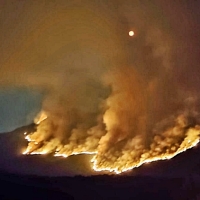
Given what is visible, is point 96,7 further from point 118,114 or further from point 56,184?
point 56,184

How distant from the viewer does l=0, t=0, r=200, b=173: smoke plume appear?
0.97 metres

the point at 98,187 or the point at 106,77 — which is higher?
the point at 106,77

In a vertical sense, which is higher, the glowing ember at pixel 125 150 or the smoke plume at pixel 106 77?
the smoke plume at pixel 106 77

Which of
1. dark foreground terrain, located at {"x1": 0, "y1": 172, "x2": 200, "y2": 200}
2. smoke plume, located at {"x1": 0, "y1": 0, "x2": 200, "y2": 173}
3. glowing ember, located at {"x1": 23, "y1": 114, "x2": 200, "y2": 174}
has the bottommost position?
→ dark foreground terrain, located at {"x1": 0, "y1": 172, "x2": 200, "y2": 200}

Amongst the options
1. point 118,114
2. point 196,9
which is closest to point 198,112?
point 118,114

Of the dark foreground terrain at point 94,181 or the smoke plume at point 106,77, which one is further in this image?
the smoke plume at point 106,77

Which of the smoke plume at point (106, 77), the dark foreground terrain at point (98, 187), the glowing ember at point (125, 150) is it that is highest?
the smoke plume at point (106, 77)

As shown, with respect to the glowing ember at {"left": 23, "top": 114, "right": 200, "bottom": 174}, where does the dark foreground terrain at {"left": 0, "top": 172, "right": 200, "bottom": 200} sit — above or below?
below

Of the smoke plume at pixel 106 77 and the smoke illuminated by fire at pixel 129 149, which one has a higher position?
the smoke plume at pixel 106 77

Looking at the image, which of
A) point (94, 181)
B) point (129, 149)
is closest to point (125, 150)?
point (129, 149)

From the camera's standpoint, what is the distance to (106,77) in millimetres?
1059

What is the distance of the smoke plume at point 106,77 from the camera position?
97 cm

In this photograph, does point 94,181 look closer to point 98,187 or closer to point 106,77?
point 98,187

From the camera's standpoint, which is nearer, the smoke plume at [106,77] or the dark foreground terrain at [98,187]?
the dark foreground terrain at [98,187]
